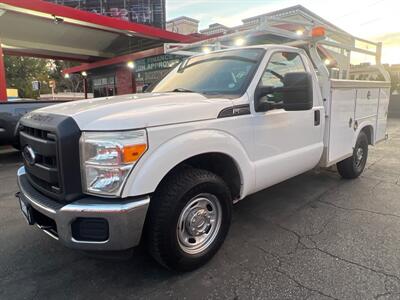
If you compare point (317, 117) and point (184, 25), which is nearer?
point (317, 117)

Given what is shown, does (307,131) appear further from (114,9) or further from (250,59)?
(114,9)

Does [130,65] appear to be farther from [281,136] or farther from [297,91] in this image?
[297,91]

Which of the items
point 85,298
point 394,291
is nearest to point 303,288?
point 394,291

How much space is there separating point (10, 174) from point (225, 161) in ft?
17.2

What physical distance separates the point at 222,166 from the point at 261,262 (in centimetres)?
93

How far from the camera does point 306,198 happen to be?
14.7ft

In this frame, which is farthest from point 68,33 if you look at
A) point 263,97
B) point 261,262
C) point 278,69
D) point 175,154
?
point 261,262

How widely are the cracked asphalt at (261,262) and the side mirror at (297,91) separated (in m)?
1.37

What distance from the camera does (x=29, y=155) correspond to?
8.87ft

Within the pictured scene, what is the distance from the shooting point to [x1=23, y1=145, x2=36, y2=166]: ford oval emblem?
2605 mm

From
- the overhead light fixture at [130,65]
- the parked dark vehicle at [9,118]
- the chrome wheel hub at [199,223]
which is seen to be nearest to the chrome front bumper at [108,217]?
the chrome wheel hub at [199,223]

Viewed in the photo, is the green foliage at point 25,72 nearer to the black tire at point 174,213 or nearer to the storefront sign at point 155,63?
the storefront sign at point 155,63

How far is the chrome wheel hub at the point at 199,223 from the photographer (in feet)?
8.79

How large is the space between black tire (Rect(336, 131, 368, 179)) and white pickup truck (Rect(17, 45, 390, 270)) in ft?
4.73
